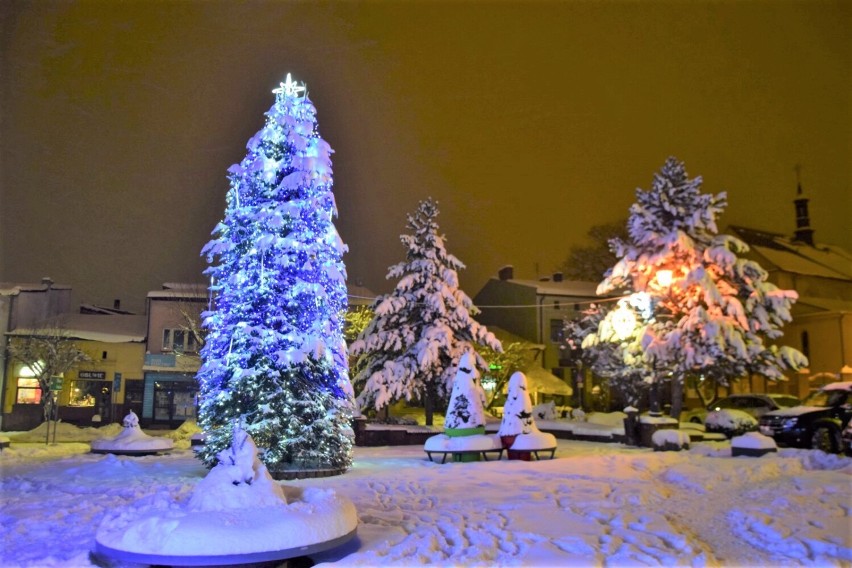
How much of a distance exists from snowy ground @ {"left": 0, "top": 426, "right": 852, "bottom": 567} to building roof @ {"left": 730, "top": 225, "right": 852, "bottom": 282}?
2954cm

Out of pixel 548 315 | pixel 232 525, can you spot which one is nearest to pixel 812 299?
pixel 548 315

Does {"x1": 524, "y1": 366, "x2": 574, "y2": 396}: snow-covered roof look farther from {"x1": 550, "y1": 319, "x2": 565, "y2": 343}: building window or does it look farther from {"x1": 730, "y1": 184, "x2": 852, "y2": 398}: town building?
{"x1": 730, "y1": 184, "x2": 852, "y2": 398}: town building

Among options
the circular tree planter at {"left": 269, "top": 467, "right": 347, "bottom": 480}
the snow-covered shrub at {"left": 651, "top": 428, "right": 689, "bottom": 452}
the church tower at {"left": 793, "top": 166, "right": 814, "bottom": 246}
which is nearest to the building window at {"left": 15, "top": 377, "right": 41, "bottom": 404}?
the circular tree planter at {"left": 269, "top": 467, "right": 347, "bottom": 480}

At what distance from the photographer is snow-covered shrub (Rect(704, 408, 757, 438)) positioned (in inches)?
930

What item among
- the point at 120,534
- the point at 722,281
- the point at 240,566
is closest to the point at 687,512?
the point at 240,566

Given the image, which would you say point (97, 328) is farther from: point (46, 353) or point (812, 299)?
point (812, 299)

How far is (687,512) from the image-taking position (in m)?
10.6

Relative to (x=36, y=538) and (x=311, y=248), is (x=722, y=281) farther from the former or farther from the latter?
(x=36, y=538)

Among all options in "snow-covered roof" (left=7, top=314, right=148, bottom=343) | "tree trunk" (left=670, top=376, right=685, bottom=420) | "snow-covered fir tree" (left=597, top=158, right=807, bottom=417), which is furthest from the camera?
"snow-covered roof" (left=7, top=314, right=148, bottom=343)

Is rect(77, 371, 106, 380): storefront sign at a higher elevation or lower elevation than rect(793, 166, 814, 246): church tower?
lower

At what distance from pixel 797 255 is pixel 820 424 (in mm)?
31793

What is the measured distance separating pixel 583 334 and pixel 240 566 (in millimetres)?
23539

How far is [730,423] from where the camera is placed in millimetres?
23844

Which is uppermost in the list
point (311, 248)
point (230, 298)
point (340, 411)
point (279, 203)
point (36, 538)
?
point (279, 203)
